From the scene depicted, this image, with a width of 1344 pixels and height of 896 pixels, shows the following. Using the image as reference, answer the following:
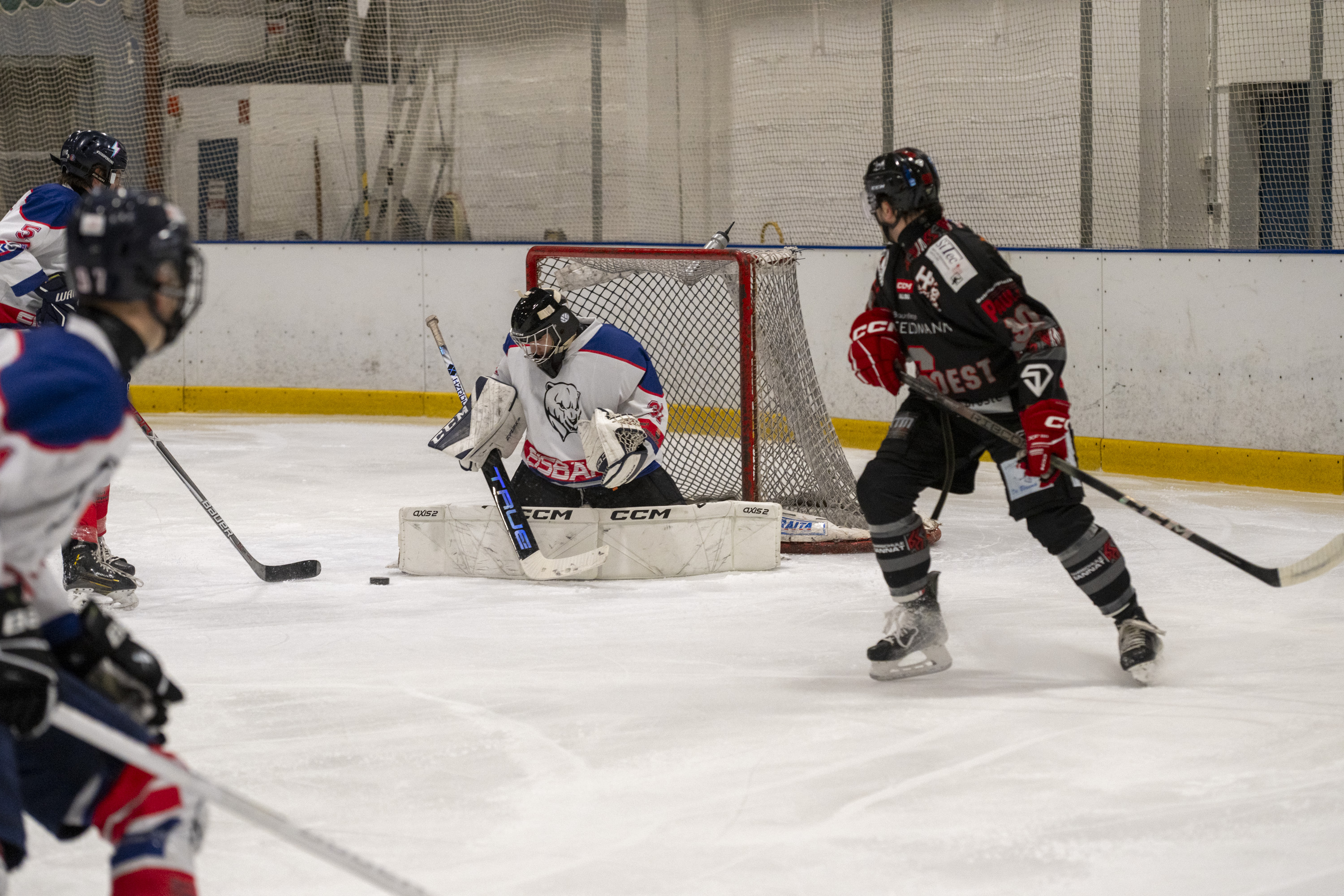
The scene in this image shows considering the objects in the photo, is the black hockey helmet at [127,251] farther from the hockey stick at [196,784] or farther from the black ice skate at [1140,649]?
the black ice skate at [1140,649]

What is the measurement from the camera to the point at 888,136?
6.97 m

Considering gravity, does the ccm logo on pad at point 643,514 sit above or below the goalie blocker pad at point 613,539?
above

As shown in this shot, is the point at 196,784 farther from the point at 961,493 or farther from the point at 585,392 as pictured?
the point at 585,392

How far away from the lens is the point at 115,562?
4051 mm

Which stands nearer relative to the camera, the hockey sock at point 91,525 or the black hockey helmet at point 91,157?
the black hockey helmet at point 91,157

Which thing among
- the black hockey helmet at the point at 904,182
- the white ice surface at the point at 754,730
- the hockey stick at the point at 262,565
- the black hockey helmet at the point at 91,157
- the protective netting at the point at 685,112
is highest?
the protective netting at the point at 685,112

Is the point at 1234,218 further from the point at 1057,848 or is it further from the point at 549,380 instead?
the point at 1057,848

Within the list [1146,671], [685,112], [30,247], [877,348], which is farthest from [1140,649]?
[685,112]

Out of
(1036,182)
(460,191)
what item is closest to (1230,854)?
(1036,182)

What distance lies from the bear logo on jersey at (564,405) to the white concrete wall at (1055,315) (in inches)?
106

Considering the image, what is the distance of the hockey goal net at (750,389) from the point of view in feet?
15.8

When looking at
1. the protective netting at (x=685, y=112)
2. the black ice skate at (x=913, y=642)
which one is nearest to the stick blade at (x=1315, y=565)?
the black ice skate at (x=913, y=642)

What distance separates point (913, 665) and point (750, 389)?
1822mm

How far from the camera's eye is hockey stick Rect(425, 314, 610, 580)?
405cm
